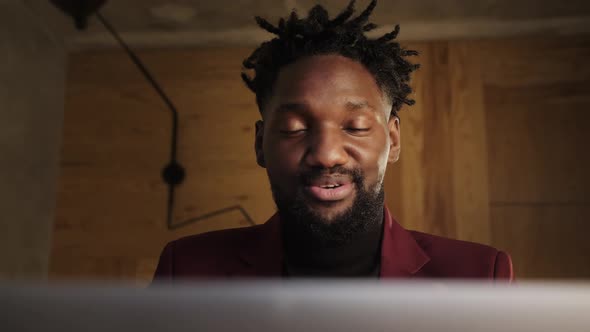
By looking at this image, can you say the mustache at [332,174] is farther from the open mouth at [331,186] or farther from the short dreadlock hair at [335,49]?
the short dreadlock hair at [335,49]

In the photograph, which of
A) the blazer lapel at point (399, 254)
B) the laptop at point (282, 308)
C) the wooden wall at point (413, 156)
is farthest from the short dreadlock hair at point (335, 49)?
the laptop at point (282, 308)

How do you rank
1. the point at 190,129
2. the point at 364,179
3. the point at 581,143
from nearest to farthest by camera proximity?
the point at 364,179
the point at 581,143
the point at 190,129

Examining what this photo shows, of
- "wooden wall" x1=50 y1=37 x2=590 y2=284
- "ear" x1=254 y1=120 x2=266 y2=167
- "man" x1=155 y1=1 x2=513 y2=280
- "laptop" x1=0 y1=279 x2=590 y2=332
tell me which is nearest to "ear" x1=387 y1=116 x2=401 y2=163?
"man" x1=155 y1=1 x2=513 y2=280

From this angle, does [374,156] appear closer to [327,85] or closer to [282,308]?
[327,85]

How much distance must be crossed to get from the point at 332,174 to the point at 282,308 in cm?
62

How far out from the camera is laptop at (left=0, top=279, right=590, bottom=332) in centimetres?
12

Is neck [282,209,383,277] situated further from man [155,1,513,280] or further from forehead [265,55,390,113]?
forehead [265,55,390,113]

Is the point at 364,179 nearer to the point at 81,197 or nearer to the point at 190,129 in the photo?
the point at 190,129

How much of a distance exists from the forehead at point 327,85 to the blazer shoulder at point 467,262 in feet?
0.83

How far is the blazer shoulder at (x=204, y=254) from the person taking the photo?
820 mm

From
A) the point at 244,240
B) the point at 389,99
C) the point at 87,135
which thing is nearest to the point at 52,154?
the point at 87,135

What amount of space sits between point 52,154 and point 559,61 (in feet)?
5.16

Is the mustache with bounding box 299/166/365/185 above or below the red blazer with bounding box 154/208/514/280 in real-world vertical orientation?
above

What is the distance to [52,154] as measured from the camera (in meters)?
1.57
